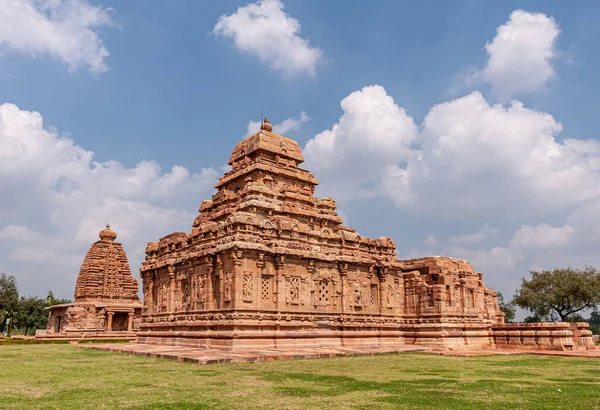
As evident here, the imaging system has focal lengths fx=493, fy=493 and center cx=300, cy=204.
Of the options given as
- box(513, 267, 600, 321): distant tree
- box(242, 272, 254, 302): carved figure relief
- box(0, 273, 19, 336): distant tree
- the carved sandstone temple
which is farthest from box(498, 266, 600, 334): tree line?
box(0, 273, 19, 336): distant tree

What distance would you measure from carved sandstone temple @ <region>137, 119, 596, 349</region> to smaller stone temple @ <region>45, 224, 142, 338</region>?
22477mm

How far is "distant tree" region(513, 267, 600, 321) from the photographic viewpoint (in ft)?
180

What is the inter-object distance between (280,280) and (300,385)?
14480 mm

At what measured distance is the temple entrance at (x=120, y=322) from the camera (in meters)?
56.0

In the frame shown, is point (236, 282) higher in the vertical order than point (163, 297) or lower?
higher

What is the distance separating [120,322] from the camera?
186 ft

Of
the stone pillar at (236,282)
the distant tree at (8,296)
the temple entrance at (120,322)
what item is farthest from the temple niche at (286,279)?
the distant tree at (8,296)

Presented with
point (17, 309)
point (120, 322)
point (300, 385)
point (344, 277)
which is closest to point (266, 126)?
point (344, 277)

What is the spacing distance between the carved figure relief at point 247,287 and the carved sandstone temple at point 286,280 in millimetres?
57

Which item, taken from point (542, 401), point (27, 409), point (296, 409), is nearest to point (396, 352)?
point (542, 401)

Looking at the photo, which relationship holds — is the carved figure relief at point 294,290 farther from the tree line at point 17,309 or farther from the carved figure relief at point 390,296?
the tree line at point 17,309

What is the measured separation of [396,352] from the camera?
2292cm

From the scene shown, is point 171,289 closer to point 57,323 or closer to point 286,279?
point 286,279

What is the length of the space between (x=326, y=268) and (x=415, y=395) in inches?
728
